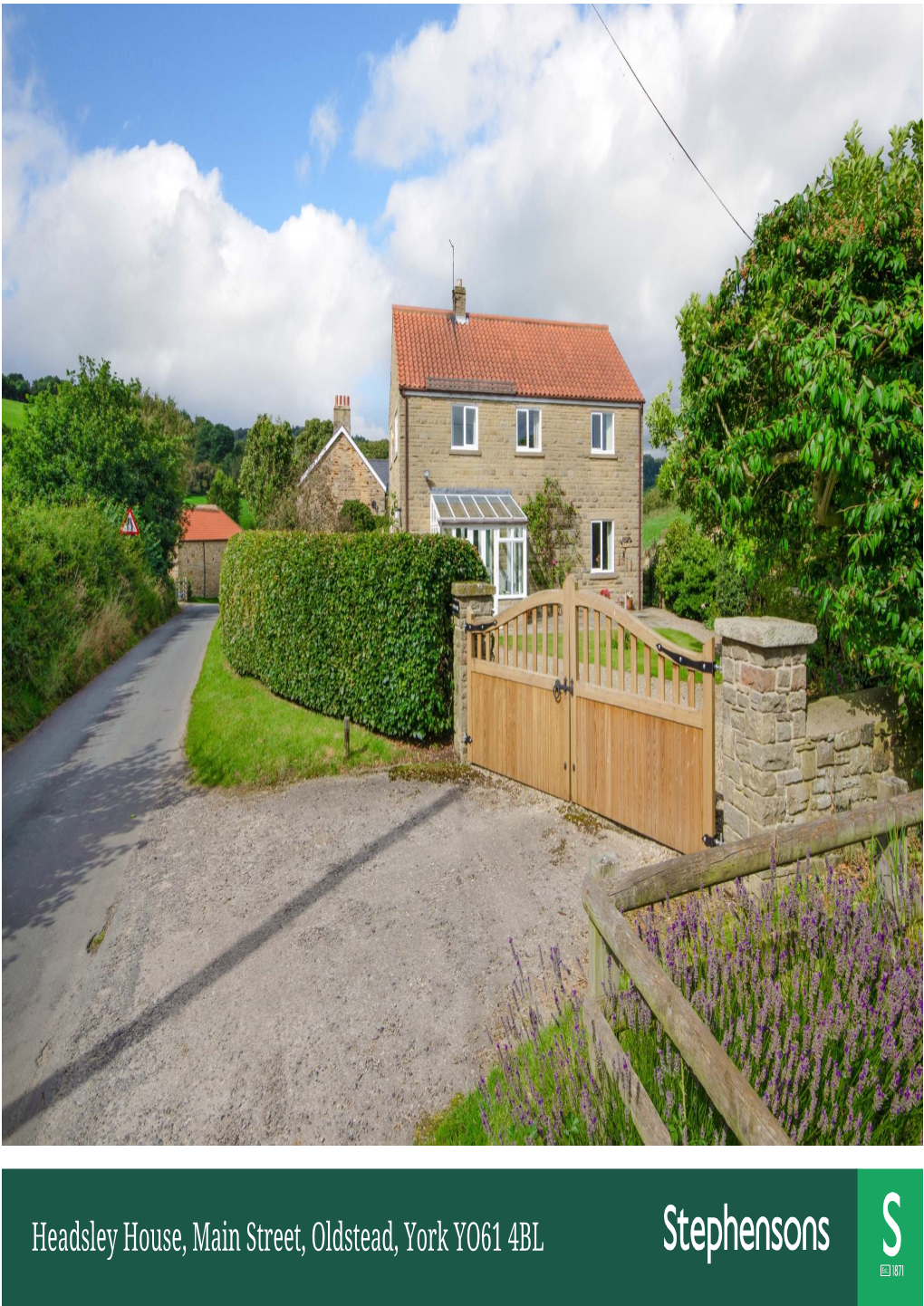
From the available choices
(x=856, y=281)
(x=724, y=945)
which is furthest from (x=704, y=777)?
(x=856, y=281)

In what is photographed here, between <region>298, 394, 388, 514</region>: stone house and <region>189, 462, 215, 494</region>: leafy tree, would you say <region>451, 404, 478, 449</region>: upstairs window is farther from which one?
<region>189, 462, 215, 494</region>: leafy tree

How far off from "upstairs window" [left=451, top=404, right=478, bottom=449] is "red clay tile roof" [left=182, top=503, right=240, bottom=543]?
31673 millimetres

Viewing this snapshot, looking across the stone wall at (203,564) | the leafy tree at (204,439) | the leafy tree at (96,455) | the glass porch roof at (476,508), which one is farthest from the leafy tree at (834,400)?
the leafy tree at (204,439)

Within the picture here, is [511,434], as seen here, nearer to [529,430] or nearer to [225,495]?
[529,430]

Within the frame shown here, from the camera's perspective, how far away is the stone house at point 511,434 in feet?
71.0

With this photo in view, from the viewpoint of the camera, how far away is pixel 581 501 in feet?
76.8

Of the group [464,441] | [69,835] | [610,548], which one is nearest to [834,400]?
[69,835]

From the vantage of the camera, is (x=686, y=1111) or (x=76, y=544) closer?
(x=686, y=1111)

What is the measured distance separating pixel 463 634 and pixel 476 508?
510 inches

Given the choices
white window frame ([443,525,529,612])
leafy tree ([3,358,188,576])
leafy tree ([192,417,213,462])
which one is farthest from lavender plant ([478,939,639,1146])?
leafy tree ([192,417,213,462])

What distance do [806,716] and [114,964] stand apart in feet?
18.2

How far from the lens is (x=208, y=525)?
5200cm

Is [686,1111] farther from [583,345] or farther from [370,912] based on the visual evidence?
[583,345]

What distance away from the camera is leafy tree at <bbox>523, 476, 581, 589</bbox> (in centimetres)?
2238
